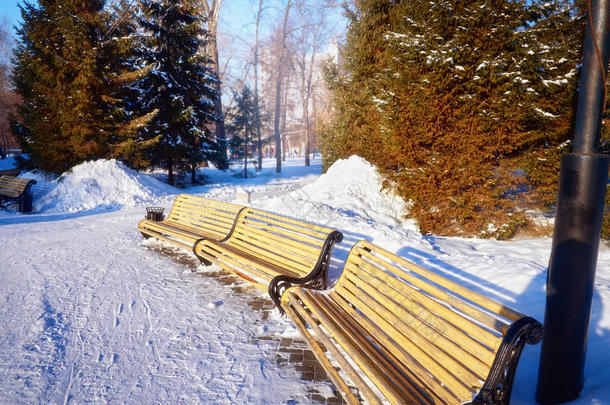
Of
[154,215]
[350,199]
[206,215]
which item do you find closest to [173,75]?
[154,215]

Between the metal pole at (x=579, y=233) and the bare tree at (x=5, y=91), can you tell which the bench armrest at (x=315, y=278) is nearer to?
the metal pole at (x=579, y=233)

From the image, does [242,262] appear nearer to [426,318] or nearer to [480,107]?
[426,318]

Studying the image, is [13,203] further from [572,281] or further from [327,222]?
[572,281]

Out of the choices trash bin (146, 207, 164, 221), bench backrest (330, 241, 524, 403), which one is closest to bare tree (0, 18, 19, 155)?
trash bin (146, 207, 164, 221)

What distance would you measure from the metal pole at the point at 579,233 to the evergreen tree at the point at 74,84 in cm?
1380

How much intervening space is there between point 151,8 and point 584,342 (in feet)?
57.6

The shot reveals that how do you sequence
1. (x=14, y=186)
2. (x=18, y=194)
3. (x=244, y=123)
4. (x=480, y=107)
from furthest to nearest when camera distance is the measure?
(x=244, y=123) < (x=14, y=186) < (x=18, y=194) < (x=480, y=107)

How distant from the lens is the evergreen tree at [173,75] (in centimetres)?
1433

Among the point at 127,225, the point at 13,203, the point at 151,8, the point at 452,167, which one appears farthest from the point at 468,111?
the point at 151,8

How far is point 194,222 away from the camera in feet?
20.6

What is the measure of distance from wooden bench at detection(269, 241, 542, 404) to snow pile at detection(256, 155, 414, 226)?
157 inches

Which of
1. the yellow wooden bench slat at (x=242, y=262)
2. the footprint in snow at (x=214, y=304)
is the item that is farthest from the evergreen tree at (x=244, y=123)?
the footprint in snow at (x=214, y=304)

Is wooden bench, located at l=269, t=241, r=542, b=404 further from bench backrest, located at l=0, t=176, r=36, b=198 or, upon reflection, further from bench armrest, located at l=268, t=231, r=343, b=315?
bench backrest, located at l=0, t=176, r=36, b=198

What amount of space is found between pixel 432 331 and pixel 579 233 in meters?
1.10
